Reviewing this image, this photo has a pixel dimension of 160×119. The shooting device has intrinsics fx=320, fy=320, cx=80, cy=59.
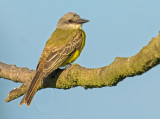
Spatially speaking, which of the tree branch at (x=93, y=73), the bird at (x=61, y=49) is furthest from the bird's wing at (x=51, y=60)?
the tree branch at (x=93, y=73)

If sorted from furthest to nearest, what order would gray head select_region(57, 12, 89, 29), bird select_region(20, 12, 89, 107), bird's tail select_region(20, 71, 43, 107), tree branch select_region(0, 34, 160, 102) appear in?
gray head select_region(57, 12, 89, 29) → bird select_region(20, 12, 89, 107) → bird's tail select_region(20, 71, 43, 107) → tree branch select_region(0, 34, 160, 102)

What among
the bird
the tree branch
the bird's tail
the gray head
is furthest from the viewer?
the gray head

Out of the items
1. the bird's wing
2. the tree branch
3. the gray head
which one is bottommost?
the tree branch

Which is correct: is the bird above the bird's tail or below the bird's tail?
above

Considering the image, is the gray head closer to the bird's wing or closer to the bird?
the bird

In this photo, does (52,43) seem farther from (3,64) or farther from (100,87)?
(100,87)

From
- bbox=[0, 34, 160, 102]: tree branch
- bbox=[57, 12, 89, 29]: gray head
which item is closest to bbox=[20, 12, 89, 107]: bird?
bbox=[57, 12, 89, 29]: gray head

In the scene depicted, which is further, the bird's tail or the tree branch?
the bird's tail
